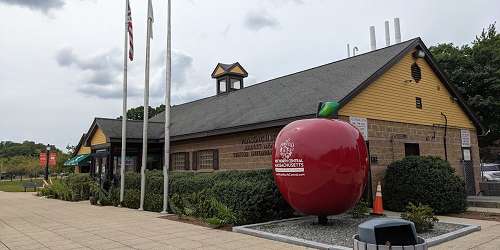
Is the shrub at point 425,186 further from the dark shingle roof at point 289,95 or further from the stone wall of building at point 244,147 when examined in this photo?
the stone wall of building at point 244,147

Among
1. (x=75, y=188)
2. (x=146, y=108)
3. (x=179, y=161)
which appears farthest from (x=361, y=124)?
(x=75, y=188)

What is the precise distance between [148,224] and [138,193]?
5240 mm

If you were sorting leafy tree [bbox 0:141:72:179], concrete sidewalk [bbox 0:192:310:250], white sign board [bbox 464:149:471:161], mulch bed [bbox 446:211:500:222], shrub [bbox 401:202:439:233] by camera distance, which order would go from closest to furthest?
concrete sidewalk [bbox 0:192:310:250]
shrub [bbox 401:202:439:233]
mulch bed [bbox 446:211:500:222]
white sign board [bbox 464:149:471:161]
leafy tree [bbox 0:141:72:179]

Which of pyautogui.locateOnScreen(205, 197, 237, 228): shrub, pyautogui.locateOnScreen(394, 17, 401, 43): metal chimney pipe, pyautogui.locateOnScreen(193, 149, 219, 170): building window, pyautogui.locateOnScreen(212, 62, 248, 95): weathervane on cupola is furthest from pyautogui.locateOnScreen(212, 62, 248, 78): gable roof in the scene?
pyautogui.locateOnScreen(205, 197, 237, 228): shrub

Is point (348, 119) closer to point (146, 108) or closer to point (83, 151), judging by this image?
point (146, 108)

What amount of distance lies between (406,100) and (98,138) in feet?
52.3

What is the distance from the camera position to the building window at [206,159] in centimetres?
1845

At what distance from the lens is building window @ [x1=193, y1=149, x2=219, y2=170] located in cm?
1845

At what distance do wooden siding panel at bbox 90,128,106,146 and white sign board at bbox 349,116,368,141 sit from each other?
43.2 ft

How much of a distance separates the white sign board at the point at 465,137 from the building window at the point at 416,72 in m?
4.08

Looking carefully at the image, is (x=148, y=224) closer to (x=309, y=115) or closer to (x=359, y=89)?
(x=309, y=115)

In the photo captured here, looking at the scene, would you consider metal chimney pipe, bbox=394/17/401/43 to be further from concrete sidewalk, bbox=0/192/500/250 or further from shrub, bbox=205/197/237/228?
shrub, bbox=205/197/237/228

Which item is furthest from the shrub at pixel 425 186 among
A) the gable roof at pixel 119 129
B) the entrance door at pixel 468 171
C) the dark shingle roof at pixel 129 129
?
the dark shingle roof at pixel 129 129

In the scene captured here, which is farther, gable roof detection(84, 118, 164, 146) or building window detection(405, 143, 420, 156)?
gable roof detection(84, 118, 164, 146)
